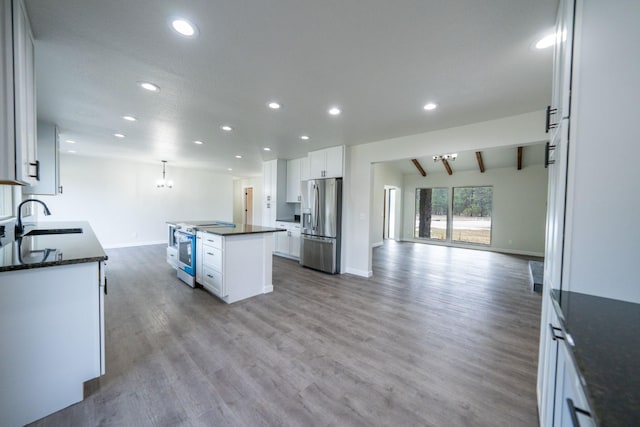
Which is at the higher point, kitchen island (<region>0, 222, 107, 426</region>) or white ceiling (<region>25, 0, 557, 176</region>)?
white ceiling (<region>25, 0, 557, 176</region>)

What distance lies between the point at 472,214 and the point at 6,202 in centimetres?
1085

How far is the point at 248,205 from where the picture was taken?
10992mm

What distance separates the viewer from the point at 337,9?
147 cm

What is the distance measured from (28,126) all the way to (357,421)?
2812 mm

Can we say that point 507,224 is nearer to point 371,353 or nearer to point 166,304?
point 371,353

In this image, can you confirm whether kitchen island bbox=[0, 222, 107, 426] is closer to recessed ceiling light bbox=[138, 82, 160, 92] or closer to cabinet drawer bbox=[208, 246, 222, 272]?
cabinet drawer bbox=[208, 246, 222, 272]

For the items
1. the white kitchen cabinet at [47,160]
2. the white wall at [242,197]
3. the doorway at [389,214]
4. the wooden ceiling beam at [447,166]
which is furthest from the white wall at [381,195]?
the white kitchen cabinet at [47,160]

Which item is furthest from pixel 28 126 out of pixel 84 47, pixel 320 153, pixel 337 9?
pixel 320 153

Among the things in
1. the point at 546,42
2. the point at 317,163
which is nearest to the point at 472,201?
the point at 317,163

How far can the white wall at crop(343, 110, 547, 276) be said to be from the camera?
10.0ft

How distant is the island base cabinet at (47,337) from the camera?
1.44 metres

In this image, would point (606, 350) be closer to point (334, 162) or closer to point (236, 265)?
point (236, 265)

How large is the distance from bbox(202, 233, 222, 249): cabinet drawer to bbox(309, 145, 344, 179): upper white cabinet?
8.56ft

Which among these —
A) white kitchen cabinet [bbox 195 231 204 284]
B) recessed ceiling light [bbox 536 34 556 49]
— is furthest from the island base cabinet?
recessed ceiling light [bbox 536 34 556 49]
